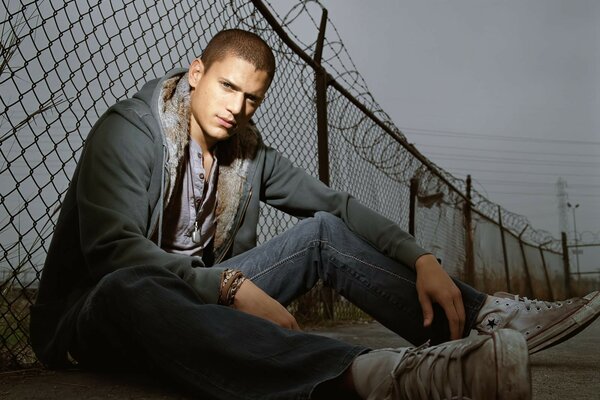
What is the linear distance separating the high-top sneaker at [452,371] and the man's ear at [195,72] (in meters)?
1.27

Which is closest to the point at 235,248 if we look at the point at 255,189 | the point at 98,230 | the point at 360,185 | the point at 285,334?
the point at 255,189

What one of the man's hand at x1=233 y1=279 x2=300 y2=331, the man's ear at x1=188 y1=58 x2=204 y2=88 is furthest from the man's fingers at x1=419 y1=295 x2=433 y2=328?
the man's ear at x1=188 y1=58 x2=204 y2=88

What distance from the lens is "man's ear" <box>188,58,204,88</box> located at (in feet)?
6.84

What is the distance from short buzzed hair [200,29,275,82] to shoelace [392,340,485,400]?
1265 mm

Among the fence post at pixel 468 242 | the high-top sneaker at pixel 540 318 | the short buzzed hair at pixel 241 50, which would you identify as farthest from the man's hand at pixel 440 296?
the fence post at pixel 468 242

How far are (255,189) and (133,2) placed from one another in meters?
0.86

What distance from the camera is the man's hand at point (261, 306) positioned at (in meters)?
1.41

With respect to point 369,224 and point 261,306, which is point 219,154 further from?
point 261,306

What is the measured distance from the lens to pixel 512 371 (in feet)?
3.52

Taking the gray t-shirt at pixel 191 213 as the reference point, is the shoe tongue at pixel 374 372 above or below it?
below

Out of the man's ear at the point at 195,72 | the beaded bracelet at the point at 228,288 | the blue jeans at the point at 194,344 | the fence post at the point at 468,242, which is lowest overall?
the fence post at the point at 468,242

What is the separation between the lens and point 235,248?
2156mm

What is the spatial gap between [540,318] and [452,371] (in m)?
0.90

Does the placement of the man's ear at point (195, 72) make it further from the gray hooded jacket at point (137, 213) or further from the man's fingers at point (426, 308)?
the man's fingers at point (426, 308)
